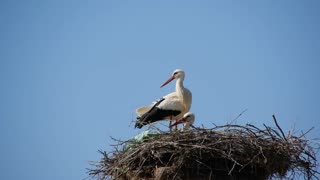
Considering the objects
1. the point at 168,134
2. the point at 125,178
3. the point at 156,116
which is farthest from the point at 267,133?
the point at 156,116

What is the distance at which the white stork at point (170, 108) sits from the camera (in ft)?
31.0

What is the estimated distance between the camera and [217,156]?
6.55 m

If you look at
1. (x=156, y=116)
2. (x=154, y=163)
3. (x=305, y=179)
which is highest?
(x=156, y=116)

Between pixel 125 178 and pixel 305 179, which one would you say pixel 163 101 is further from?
pixel 305 179

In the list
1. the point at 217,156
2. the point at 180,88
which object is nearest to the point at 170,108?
the point at 180,88

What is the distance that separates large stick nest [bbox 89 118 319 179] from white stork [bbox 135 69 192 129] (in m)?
2.39

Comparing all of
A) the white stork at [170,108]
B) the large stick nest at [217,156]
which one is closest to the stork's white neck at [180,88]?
the white stork at [170,108]

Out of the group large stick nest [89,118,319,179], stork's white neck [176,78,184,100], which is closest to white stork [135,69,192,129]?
stork's white neck [176,78,184,100]

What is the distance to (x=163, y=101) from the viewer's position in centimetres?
959

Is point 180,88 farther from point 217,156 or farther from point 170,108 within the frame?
point 217,156

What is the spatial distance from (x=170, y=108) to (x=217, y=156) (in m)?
2.95

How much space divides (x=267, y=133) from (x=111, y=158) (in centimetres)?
200

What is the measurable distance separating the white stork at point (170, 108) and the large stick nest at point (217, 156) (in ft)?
7.85

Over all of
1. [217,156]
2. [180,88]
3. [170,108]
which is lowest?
[217,156]
